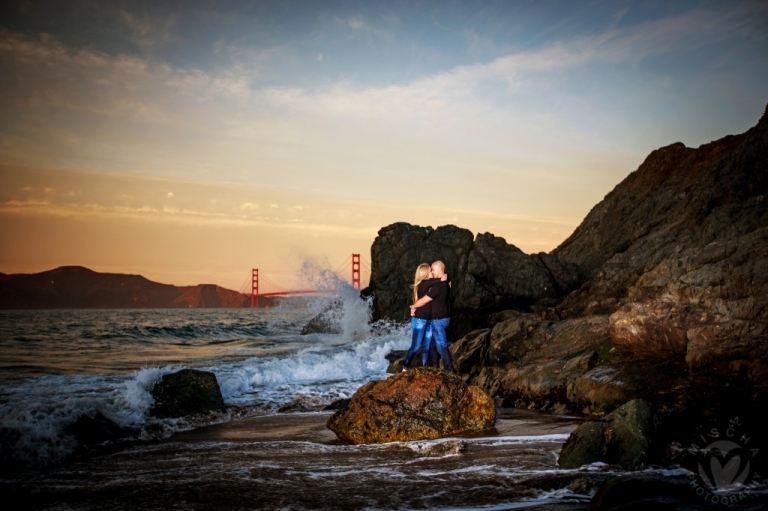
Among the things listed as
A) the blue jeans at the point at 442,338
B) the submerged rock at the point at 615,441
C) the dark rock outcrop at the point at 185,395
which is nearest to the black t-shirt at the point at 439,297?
the blue jeans at the point at 442,338

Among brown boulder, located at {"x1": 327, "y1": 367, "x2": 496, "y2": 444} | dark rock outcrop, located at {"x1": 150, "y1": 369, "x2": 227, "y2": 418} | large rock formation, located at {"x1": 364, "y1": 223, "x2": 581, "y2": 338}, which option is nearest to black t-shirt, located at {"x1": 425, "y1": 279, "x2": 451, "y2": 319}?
brown boulder, located at {"x1": 327, "y1": 367, "x2": 496, "y2": 444}

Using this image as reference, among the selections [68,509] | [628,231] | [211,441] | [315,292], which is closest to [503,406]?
[211,441]

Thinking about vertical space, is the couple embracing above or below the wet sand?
above

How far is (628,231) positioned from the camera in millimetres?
25031

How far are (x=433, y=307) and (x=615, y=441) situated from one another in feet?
15.3

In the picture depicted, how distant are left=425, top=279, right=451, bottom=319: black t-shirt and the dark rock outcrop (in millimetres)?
3730

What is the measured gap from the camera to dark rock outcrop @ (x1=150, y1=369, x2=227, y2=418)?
26.8 feet

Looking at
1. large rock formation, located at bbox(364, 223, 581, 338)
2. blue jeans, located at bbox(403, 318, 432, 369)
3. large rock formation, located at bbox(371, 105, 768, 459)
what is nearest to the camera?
large rock formation, located at bbox(371, 105, 768, 459)

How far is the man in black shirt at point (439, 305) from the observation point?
9.14 m

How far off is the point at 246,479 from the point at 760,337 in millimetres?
5717

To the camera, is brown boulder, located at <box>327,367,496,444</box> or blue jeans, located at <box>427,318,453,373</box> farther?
blue jeans, located at <box>427,318,453,373</box>

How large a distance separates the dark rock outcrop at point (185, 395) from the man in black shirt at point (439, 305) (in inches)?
136

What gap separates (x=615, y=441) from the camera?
473 cm

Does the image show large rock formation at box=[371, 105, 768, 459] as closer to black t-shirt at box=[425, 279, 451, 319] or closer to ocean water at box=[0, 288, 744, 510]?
ocean water at box=[0, 288, 744, 510]
